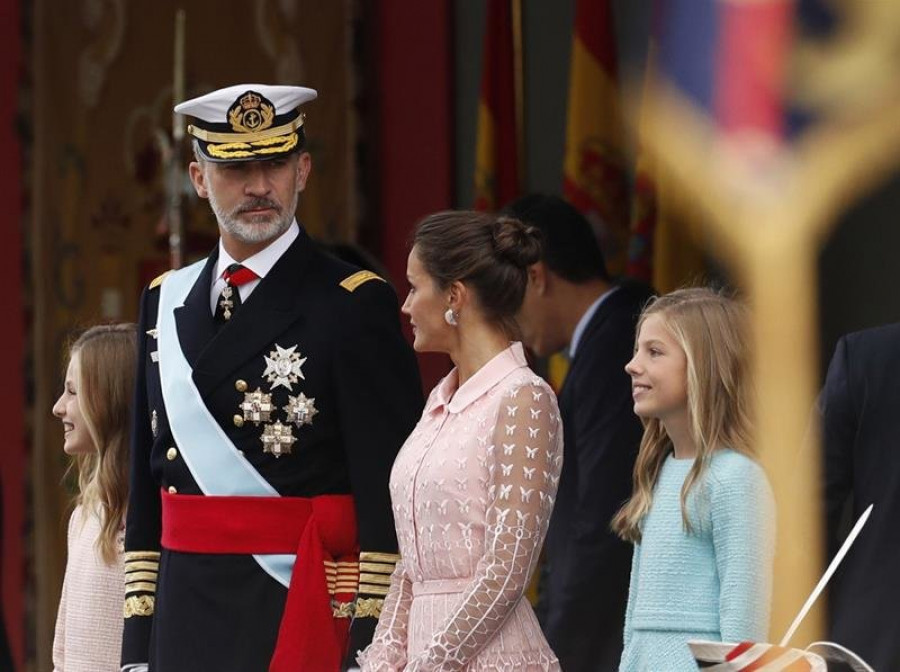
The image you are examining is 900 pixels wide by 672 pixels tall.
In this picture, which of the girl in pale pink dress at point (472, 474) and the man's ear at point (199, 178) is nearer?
the girl in pale pink dress at point (472, 474)

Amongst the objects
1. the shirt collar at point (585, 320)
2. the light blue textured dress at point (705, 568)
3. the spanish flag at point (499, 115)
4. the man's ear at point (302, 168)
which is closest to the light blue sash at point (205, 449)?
the man's ear at point (302, 168)

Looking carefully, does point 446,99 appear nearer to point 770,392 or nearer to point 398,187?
point 398,187

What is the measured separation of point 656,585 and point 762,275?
3.36 ft

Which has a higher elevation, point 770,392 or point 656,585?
point 770,392

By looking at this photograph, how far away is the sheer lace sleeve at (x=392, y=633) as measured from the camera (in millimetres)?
3523

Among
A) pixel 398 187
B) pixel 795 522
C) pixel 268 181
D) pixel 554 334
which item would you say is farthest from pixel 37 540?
pixel 795 522

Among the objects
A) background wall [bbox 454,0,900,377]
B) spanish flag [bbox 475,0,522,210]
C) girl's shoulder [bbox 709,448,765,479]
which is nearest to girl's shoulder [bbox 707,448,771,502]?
girl's shoulder [bbox 709,448,765,479]

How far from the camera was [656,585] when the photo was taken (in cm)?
375

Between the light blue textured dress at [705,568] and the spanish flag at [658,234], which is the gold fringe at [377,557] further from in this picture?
the spanish flag at [658,234]

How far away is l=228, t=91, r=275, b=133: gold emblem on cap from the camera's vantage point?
3852mm

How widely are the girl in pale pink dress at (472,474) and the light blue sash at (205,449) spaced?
0.83 feet

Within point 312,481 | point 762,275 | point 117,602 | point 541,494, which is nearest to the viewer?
point 762,275

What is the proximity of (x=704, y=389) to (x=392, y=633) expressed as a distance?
0.71 meters

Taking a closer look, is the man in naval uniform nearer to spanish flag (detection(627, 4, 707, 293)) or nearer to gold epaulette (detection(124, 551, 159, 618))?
gold epaulette (detection(124, 551, 159, 618))
